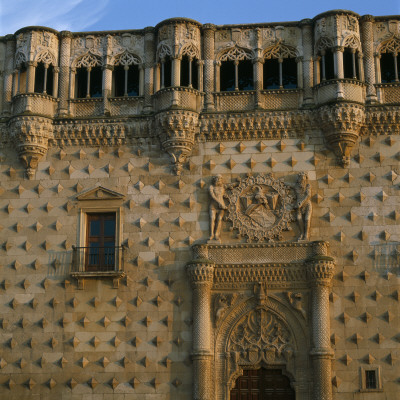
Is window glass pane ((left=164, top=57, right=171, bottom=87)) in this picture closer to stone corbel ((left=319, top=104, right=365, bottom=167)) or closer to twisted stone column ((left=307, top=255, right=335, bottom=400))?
stone corbel ((left=319, top=104, right=365, bottom=167))

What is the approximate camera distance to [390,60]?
87.4 feet

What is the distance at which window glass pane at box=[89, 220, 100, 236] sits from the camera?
84.0 ft

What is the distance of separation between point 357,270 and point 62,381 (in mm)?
9223

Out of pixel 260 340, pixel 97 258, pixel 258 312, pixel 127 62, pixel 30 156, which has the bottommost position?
pixel 260 340

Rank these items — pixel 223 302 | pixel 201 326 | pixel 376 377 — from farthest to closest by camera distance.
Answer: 1. pixel 223 302
2. pixel 201 326
3. pixel 376 377

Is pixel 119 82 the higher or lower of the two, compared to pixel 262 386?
higher

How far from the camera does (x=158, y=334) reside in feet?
79.6

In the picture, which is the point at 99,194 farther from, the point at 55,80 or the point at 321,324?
the point at 321,324

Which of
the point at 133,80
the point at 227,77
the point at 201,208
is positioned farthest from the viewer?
the point at 133,80

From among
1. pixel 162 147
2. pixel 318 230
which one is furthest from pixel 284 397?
pixel 162 147

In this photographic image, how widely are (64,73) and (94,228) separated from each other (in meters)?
5.32

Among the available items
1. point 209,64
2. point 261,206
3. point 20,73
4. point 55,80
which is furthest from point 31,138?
point 261,206

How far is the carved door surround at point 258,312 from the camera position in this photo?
2359cm

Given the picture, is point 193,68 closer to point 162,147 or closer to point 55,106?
point 162,147
